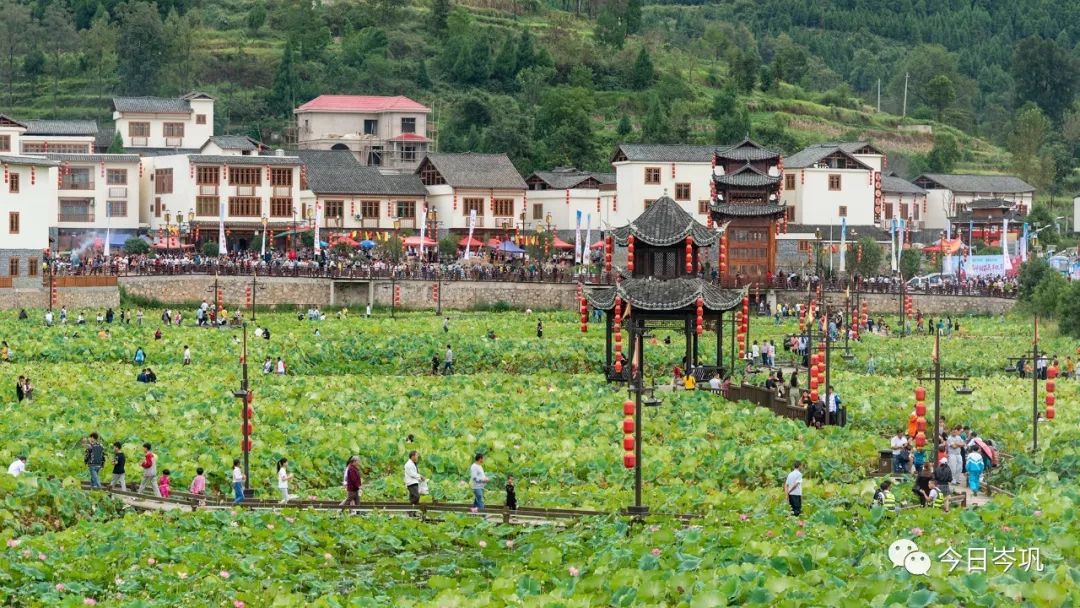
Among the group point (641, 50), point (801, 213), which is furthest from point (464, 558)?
point (641, 50)

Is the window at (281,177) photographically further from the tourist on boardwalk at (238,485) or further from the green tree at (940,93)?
the green tree at (940,93)

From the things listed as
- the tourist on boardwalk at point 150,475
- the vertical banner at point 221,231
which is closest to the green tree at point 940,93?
the vertical banner at point 221,231

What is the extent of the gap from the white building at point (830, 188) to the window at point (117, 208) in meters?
33.8

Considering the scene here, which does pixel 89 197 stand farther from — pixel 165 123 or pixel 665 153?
pixel 665 153

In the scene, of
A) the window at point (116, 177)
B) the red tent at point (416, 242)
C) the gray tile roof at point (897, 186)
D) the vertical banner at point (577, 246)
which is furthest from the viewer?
the gray tile roof at point (897, 186)

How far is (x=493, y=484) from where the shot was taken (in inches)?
1458

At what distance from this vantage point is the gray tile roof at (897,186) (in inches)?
4397

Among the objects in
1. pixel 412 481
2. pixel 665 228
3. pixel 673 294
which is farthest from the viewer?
pixel 665 228

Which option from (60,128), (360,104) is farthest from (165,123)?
(360,104)

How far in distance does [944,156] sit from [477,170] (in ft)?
134

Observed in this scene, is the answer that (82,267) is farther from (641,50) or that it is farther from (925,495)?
(641,50)

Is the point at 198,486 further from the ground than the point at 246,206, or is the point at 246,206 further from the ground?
the point at 246,206

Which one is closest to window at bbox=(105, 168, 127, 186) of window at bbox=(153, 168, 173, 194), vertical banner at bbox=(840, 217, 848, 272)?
window at bbox=(153, 168, 173, 194)

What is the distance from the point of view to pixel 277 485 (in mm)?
35375
